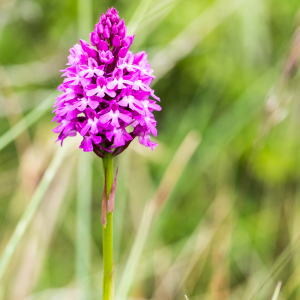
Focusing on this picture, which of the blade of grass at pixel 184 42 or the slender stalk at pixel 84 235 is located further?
the blade of grass at pixel 184 42

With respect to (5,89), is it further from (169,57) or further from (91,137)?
(91,137)

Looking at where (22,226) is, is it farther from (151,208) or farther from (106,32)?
(106,32)

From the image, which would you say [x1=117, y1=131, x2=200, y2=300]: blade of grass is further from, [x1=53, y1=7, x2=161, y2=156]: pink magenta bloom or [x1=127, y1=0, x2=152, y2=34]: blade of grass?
[x1=127, y1=0, x2=152, y2=34]: blade of grass

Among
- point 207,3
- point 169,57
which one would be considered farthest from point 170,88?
point 207,3

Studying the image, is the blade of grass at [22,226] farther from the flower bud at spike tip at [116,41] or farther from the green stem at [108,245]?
the flower bud at spike tip at [116,41]

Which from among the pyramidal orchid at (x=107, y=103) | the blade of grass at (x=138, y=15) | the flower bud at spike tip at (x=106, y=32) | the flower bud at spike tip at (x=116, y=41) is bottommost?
the pyramidal orchid at (x=107, y=103)

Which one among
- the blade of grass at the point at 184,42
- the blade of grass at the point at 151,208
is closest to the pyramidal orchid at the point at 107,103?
the blade of grass at the point at 151,208

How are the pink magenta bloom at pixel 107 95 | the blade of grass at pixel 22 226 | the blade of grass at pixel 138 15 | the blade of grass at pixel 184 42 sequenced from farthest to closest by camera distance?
the blade of grass at pixel 184 42
the blade of grass at pixel 138 15
the blade of grass at pixel 22 226
the pink magenta bloom at pixel 107 95

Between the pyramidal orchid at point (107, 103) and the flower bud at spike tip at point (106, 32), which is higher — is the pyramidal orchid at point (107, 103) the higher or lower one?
the lower one
